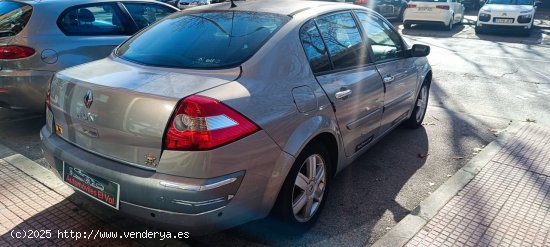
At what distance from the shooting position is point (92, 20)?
5.16 meters

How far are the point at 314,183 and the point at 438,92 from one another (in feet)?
16.4

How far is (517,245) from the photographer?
9.68 ft

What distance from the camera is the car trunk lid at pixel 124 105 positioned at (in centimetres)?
236

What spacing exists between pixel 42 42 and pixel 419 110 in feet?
14.2

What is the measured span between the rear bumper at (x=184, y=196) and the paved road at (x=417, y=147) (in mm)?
554

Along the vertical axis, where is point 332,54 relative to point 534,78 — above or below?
above

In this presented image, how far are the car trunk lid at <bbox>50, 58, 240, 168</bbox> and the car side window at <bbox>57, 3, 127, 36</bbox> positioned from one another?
226 cm

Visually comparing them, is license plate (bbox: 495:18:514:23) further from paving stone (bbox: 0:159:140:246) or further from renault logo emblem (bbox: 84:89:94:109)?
renault logo emblem (bbox: 84:89:94:109)

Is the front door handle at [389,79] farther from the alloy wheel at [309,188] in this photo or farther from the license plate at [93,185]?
the license plate at [93,185]

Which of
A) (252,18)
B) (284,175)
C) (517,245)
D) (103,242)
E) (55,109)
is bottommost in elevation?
(103,242)

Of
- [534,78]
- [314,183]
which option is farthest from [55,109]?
[534,78]

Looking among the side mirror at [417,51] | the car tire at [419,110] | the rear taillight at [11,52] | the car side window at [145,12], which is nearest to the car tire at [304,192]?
the side mirror at [417,51]

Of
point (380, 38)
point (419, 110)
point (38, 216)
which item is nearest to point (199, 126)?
point (38, 216)

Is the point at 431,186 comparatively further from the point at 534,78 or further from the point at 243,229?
the point at 534,78
